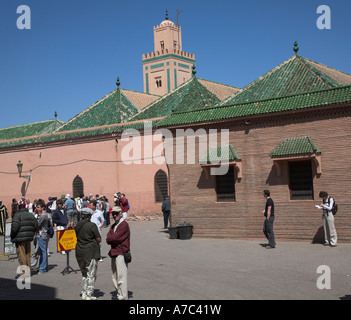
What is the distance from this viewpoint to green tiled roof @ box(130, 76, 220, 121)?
28.5 meters

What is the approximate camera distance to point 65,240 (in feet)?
43.0

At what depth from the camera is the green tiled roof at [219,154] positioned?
1831 cm

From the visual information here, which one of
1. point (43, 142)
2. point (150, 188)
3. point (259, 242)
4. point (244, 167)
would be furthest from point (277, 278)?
point (43, 142)

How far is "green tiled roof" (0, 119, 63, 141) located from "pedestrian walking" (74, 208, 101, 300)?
30.0 meters

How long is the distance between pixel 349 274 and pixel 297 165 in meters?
6.45

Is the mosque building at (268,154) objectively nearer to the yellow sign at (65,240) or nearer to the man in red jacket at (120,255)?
the yellow sign at (65,240)

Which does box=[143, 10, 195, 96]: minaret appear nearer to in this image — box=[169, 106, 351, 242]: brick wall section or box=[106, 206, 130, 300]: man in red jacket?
box=[169, 106, 351, 242]: brick wall section

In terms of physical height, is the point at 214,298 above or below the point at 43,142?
below

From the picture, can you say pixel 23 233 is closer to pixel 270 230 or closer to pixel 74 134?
pixel 270 230

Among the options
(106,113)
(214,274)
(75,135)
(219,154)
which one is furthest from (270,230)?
(106,113)
